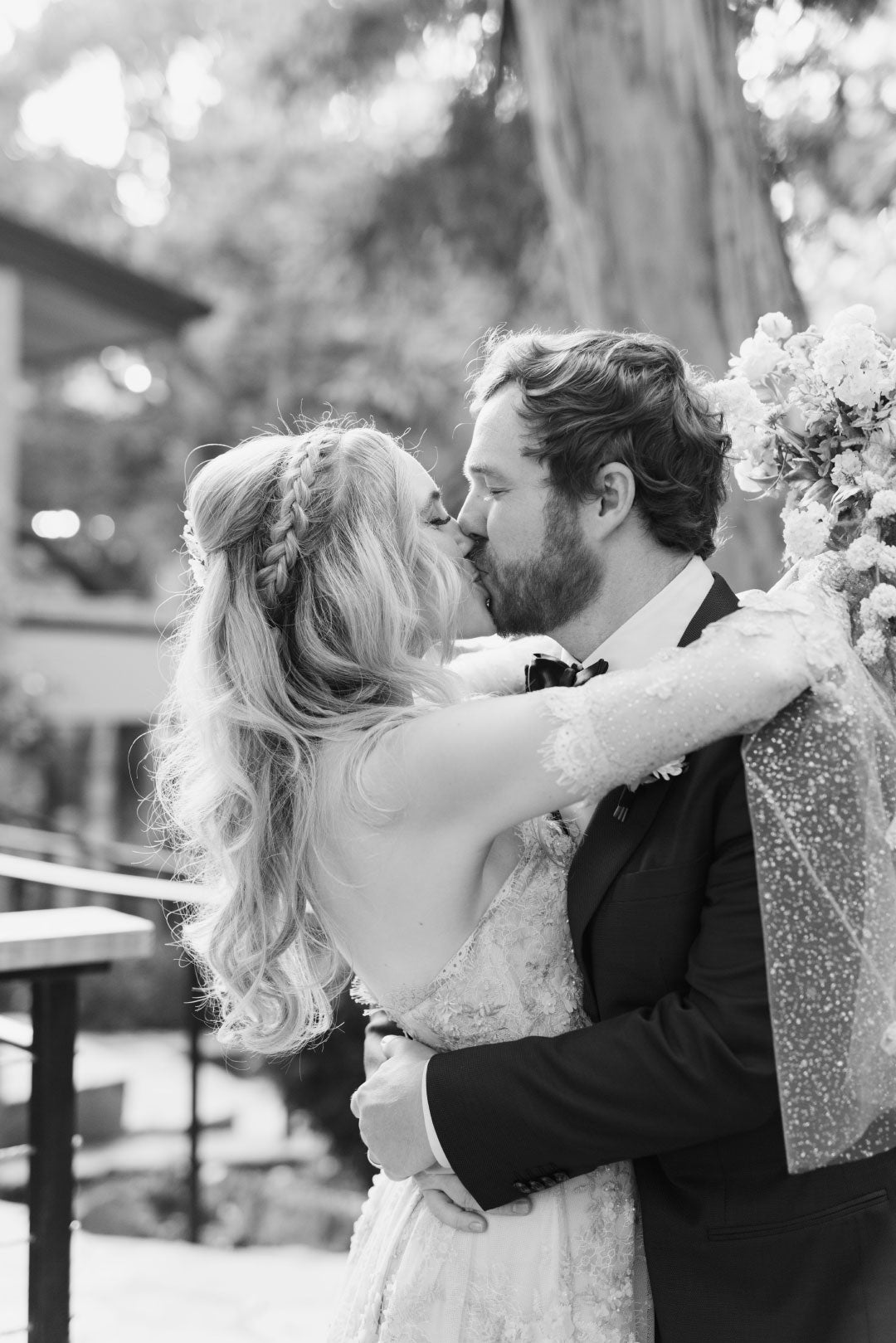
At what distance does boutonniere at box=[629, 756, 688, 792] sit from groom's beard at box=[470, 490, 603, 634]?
1.33 ft

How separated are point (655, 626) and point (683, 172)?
2.92 metres

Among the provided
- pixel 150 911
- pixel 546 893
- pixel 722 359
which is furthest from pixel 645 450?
pixel 150 911

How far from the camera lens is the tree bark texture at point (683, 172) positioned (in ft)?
15.0

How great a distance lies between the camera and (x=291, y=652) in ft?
7.03

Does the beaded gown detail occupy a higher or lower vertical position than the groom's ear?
lower

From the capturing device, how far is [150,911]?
25.1 feet

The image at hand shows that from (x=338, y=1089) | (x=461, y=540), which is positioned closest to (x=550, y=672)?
(x=461, y=540)

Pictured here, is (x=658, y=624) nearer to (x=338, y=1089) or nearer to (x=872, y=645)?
(x=872, y=645)

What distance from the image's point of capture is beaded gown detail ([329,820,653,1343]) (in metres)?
1.99

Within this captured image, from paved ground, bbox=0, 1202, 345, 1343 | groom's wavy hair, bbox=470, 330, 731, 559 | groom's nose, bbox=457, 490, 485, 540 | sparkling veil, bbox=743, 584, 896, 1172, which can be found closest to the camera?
sparkling veil, bbox=743, 584, 896, 1172

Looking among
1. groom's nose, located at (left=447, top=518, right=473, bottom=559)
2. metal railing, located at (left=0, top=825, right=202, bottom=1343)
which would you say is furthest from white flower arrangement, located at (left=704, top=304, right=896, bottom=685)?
metal railing, located at (left=0, top=825, right=202, bottom=1343)

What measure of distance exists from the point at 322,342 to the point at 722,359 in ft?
39.9

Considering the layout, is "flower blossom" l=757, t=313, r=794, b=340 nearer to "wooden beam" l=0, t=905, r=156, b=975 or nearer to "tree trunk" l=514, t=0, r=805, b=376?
"wooden beam" l=0, t=905, r=156, b=975

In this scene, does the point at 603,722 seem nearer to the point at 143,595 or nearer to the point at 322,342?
the point at 322,342
